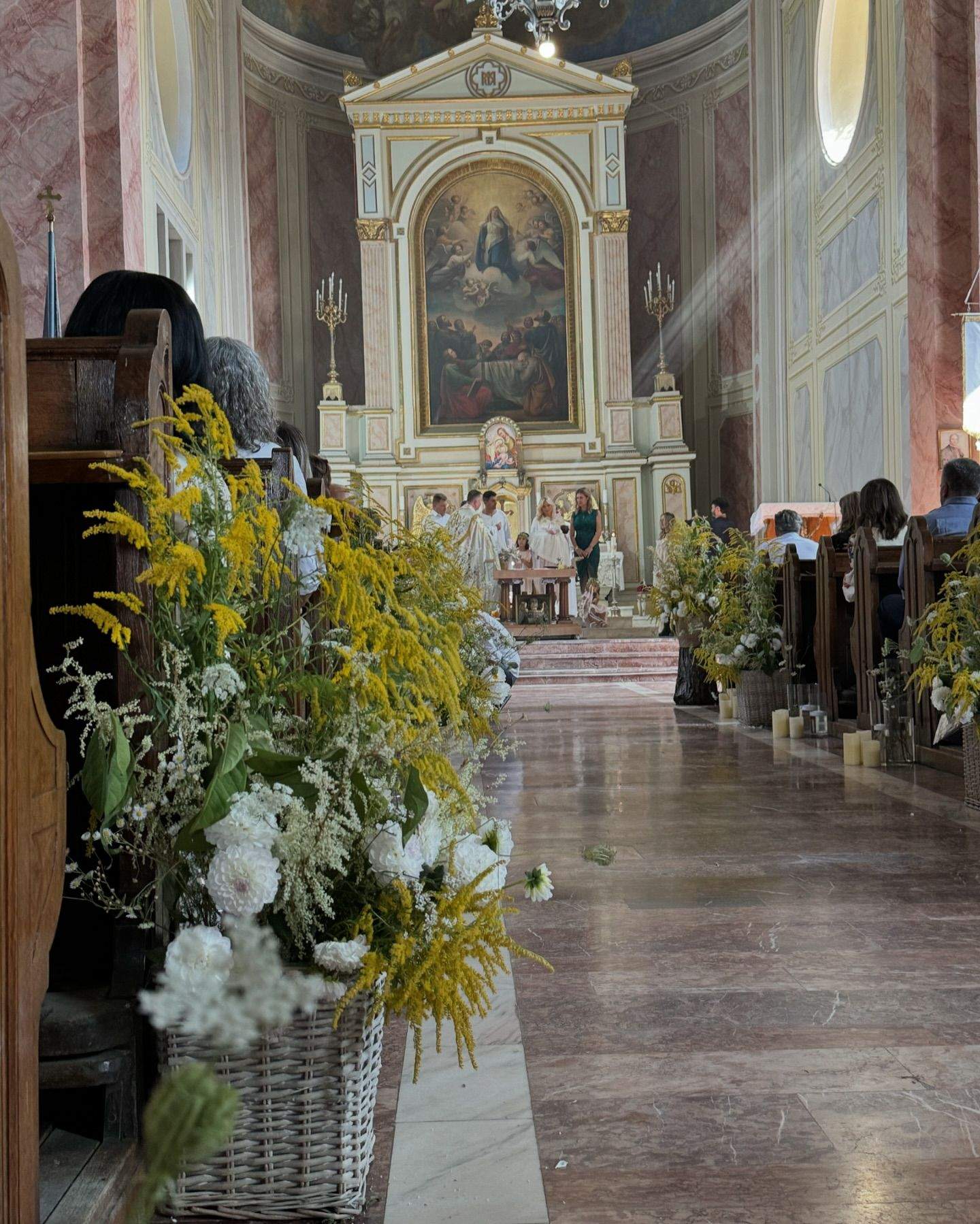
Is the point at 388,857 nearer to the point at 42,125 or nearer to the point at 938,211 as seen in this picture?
the point at 42,125

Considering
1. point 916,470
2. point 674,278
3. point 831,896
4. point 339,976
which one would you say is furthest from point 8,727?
point 674,278

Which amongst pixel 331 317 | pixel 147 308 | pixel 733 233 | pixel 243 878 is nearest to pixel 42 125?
pixel 147 308

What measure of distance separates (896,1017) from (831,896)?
0.96m

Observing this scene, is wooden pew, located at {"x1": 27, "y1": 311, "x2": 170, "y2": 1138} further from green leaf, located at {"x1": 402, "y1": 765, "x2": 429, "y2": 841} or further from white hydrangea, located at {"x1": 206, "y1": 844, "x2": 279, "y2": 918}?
green leaf, located at {"x1": 402, "y1": 765, "x2": 429, "y2": 841}

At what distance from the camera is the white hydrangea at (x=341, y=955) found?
165cm

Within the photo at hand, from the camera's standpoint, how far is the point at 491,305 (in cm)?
1811

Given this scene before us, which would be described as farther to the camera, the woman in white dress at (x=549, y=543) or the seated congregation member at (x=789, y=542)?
the woman in white dress at (x=549, y=543)

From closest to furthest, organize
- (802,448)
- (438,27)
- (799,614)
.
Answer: (799,614) < (802,448) < (438,27)

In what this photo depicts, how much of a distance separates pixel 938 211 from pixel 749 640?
4295 mm

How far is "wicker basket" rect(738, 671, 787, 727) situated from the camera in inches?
306

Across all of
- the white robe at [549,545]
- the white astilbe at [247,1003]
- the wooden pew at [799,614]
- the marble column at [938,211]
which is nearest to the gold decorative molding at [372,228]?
the white robe at [549,545]

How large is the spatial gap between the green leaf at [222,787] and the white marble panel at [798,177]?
1373 cm

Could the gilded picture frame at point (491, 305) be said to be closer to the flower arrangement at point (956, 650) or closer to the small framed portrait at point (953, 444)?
the small framed portrait at point (953, 444)

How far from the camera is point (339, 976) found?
1686 mm
